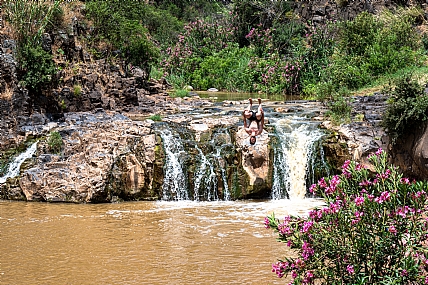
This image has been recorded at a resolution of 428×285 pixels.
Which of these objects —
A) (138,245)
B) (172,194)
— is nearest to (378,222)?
(138,245)

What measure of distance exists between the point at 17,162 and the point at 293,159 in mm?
6876

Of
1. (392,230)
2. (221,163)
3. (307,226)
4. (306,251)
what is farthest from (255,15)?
(392,230)

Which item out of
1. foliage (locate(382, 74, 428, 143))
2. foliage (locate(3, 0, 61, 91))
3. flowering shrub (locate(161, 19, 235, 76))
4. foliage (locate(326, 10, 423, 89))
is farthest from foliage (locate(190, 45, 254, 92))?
foliage (locate(382, 74, 428, 143))

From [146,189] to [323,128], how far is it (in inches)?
198

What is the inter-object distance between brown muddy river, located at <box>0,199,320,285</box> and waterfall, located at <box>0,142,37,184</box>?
0.90 m

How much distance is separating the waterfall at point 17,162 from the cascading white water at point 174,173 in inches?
130

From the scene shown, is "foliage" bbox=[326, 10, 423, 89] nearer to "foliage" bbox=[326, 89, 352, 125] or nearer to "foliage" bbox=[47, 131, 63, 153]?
"foliage" bbox=[326, 89, 352, 125]

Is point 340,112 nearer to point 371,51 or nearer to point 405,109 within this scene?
point 405,109

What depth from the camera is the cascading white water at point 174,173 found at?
11.8 meters

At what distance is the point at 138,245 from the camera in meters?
8.05

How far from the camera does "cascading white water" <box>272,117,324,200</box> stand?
39.5 ft

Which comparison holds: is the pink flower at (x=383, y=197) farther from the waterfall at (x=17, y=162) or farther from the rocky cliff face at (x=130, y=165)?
the waterfall at (x=17, y=162)

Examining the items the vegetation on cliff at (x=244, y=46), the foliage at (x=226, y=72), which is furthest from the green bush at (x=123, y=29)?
the foliage at (x=226, y=72)

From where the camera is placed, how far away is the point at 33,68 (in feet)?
45.6
